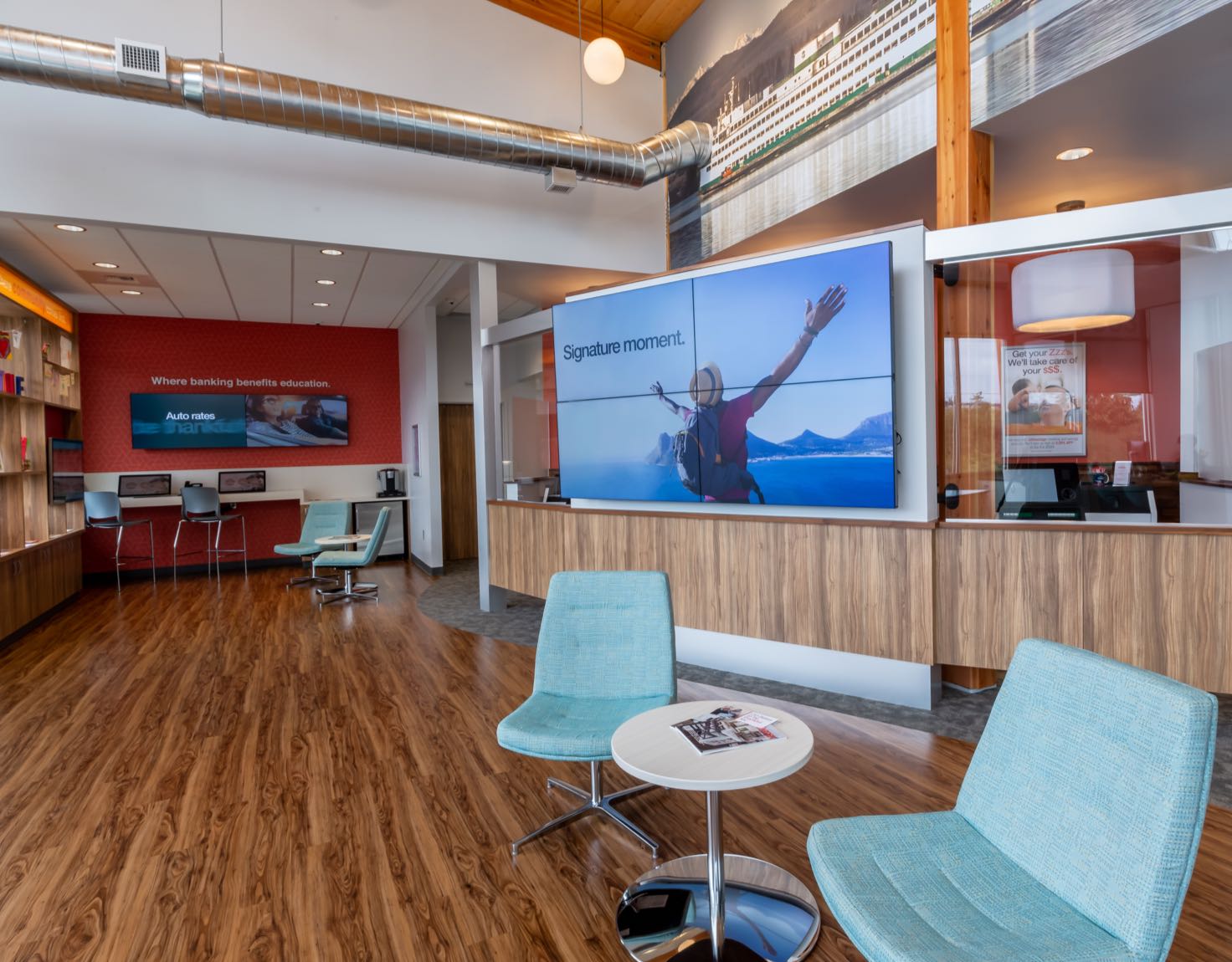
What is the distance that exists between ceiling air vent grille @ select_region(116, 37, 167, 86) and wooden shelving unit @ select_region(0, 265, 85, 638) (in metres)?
3.25

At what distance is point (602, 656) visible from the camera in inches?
118

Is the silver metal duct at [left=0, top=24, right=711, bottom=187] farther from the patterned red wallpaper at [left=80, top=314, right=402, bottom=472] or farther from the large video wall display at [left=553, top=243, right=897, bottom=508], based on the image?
the patterned red wallpaper at [left=80, top=314, right=402, bottom=472]

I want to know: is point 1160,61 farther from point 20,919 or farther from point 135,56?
point 20,919

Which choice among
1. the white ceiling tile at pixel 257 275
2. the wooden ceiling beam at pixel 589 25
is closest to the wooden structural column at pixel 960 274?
the wooden ceiling beam at pixel 589 25

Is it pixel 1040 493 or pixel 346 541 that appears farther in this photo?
pixel 346 541

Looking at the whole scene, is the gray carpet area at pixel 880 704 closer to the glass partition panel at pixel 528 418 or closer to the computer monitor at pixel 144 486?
the glass partition panel at pixel 528 418

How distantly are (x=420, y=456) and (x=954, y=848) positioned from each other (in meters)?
7.97

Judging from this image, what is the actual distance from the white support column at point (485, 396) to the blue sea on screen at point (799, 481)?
167 centimetres

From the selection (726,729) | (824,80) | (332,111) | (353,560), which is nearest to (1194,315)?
(824,80)

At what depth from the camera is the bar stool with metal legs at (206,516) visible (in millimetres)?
8750

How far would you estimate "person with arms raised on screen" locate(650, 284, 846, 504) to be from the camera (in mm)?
4220

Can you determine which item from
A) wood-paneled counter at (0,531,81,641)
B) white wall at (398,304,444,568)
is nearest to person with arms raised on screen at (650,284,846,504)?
white wall at (398,304,444,568)

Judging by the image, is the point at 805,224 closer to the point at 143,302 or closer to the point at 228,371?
the point at 143,302

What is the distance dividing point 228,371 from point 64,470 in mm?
2433
